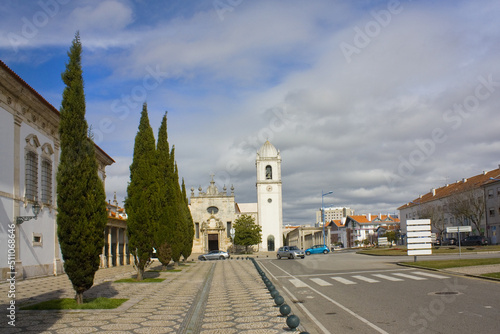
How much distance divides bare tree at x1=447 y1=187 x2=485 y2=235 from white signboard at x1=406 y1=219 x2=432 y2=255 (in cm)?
3352

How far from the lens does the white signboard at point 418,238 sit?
25.5 metres

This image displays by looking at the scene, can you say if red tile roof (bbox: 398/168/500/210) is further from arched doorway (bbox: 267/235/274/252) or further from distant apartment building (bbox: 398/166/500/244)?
arched doorway (bbox: 267/235/274/252)

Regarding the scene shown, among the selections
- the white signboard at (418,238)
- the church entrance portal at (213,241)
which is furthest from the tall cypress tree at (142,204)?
the church entrance portal at (213,241)

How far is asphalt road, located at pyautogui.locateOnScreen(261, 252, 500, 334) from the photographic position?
8758mm

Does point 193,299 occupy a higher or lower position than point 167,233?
lower

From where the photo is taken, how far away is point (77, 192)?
11992mm

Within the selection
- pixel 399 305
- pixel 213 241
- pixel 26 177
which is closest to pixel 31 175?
pixel 26 177

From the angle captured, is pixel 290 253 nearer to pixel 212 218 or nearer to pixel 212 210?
pixel 212 218

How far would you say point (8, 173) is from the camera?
20.2 m

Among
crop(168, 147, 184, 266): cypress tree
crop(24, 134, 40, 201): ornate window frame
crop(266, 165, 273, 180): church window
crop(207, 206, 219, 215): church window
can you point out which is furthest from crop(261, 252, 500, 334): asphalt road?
crop(266, 165, 273, 180): church window

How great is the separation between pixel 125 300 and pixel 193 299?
2.15 m

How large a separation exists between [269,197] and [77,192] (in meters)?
64.6

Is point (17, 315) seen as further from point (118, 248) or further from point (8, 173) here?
point (118, 248)

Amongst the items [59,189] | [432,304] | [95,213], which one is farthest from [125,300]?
[432,304]
